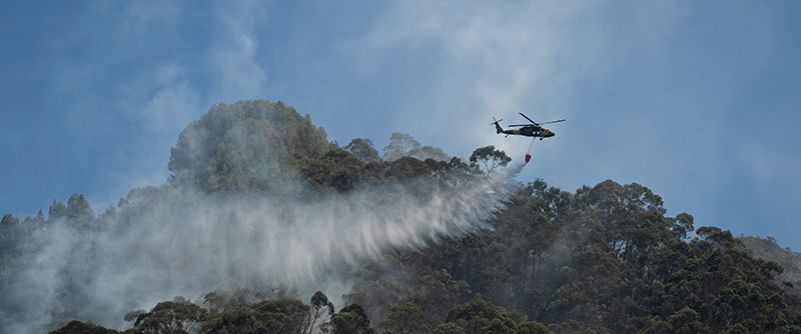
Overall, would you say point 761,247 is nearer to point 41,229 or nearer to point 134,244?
point 134,244

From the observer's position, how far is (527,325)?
221ft

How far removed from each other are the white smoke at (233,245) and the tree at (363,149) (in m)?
34.1

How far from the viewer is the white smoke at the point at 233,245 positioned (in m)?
79.8

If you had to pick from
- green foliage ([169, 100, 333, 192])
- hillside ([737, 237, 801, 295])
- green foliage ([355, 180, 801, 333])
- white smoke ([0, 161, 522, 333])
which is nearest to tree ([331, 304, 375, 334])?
green foliage ([355, 180, 801, 333])

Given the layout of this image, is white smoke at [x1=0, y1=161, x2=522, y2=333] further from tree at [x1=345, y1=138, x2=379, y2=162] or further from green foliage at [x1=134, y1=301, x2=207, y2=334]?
tree at [x1=345, y1=138, x2=379, y2=162]

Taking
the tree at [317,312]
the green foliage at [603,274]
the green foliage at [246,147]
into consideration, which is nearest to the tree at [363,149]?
the green foliage at [246,147]

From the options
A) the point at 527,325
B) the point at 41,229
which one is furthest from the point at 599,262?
the point at 41,229

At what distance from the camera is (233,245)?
3346 inches

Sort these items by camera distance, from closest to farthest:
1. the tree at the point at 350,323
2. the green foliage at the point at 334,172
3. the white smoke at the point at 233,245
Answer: the tree at the point at 350,323
the white smoke at the point at 233,245
the green foliage at the point at 334,172

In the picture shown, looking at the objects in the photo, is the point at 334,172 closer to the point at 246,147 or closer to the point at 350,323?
the point at 246,147

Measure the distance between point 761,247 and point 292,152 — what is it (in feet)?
180

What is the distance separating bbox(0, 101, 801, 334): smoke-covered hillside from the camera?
2810 inches

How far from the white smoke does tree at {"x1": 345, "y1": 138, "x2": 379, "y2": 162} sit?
1343 inches

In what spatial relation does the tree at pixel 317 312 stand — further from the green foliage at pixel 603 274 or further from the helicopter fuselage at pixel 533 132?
the helicopter fuselage at pixel 533 132
